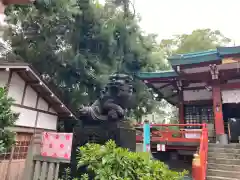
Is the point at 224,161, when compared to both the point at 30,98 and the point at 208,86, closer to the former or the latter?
the point at 208,86

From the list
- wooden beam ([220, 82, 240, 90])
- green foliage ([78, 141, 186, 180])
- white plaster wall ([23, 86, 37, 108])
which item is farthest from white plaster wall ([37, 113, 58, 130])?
wooden beam ([220, 82, 240, 90])

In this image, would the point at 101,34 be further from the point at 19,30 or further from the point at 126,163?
the point at 126,163

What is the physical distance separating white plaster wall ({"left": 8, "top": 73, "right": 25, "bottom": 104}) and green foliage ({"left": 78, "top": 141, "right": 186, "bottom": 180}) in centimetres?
539

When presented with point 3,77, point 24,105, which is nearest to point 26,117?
point 24,105

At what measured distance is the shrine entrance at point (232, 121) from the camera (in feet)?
33.3

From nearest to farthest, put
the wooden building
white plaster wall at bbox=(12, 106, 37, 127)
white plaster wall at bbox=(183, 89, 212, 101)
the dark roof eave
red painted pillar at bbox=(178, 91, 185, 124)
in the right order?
the wooden building
white plaster wall at bbox=(12, 106, 37, 127)
the dark roof eave
white plaster wall at bbox=(183, 89, 212, 101)
red painted pillar at bbox=(178, 91, 185, 124)

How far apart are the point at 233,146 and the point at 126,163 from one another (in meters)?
7.35

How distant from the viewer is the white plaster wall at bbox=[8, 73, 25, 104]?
6.86m

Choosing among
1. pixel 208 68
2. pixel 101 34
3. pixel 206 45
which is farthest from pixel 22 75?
pixel 206 45

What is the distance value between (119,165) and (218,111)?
867 centimetres

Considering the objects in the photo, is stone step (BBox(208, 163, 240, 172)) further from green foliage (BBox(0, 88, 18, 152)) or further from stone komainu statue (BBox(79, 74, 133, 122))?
green foliage (BBox(0, 88, 18, 152))

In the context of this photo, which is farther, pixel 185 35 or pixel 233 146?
pixel 185 35

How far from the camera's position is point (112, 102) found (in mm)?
4906

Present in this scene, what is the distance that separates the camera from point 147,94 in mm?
14859
